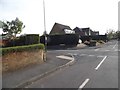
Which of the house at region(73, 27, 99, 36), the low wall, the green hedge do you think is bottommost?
the low wall

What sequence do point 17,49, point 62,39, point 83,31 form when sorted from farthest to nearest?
point 83,31 < point 62,39 < point 17,49

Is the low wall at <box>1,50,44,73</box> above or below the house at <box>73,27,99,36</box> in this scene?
below

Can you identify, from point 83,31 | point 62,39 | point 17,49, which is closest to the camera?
point 17,49

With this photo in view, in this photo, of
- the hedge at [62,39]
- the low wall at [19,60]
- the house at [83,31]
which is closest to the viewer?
the low wall at [19,60]

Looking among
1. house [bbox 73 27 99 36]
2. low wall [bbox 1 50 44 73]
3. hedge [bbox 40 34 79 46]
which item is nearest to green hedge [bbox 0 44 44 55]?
low wall [bbox 1 50 44 73]


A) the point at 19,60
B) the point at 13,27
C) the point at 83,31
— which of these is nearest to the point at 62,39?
the point at 13,27

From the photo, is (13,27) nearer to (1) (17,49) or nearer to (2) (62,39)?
(2) (62,39)

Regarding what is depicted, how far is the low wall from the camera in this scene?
13555 mm

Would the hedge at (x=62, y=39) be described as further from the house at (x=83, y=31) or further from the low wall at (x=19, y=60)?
the house at (x=83, y=31)

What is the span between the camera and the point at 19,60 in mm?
15117

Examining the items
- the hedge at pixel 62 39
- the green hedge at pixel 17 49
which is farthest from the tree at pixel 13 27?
the green hedge at pixel 17 49

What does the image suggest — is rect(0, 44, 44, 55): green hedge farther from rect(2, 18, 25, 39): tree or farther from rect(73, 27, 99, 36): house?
rect(73, 27, 99, 36): house

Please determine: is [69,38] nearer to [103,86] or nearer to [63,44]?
[63,44]

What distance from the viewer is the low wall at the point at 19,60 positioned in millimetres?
13555
